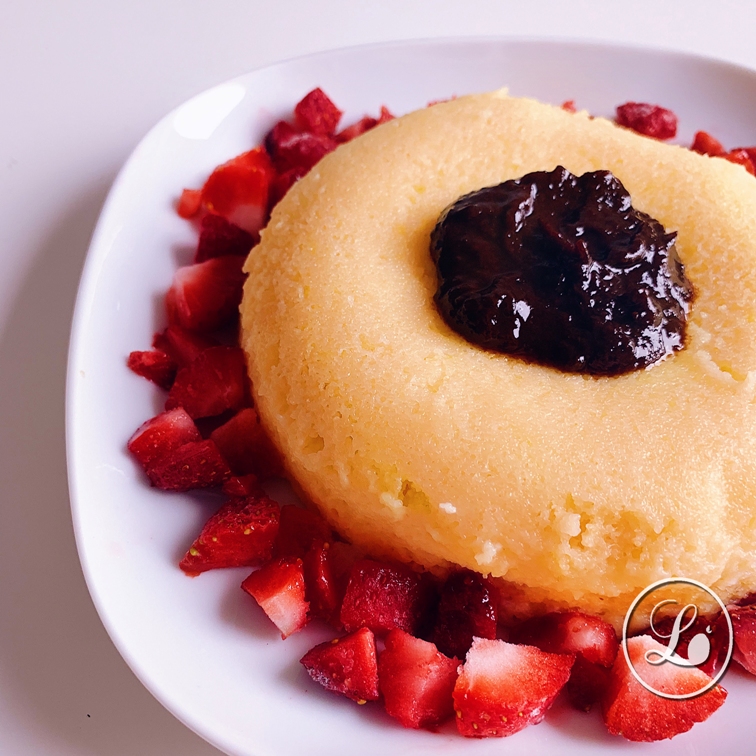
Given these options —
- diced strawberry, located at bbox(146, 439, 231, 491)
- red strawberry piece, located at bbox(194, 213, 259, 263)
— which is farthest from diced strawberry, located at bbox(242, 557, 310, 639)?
red strawberry piece, located at bbox(194, 213, 259, 263)

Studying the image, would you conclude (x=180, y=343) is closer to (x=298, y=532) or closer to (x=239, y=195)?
(x=239, y=195)

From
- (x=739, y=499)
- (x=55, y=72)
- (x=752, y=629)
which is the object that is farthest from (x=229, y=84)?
(x=752, y=629)

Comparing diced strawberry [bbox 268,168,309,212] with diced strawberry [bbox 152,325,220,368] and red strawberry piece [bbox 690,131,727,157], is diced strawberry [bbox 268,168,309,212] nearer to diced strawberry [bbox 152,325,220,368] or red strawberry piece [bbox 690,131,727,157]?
diced strawberry [bbox 152,325,220,368]

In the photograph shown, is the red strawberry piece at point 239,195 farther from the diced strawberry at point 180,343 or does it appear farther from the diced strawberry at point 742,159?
the diced strawberry at point 742,159

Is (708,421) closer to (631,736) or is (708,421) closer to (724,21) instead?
(631,736)

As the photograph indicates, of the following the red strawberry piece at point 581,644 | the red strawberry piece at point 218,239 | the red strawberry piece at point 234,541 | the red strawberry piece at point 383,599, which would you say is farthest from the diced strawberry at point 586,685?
the red strawberry piece at point 218,239
